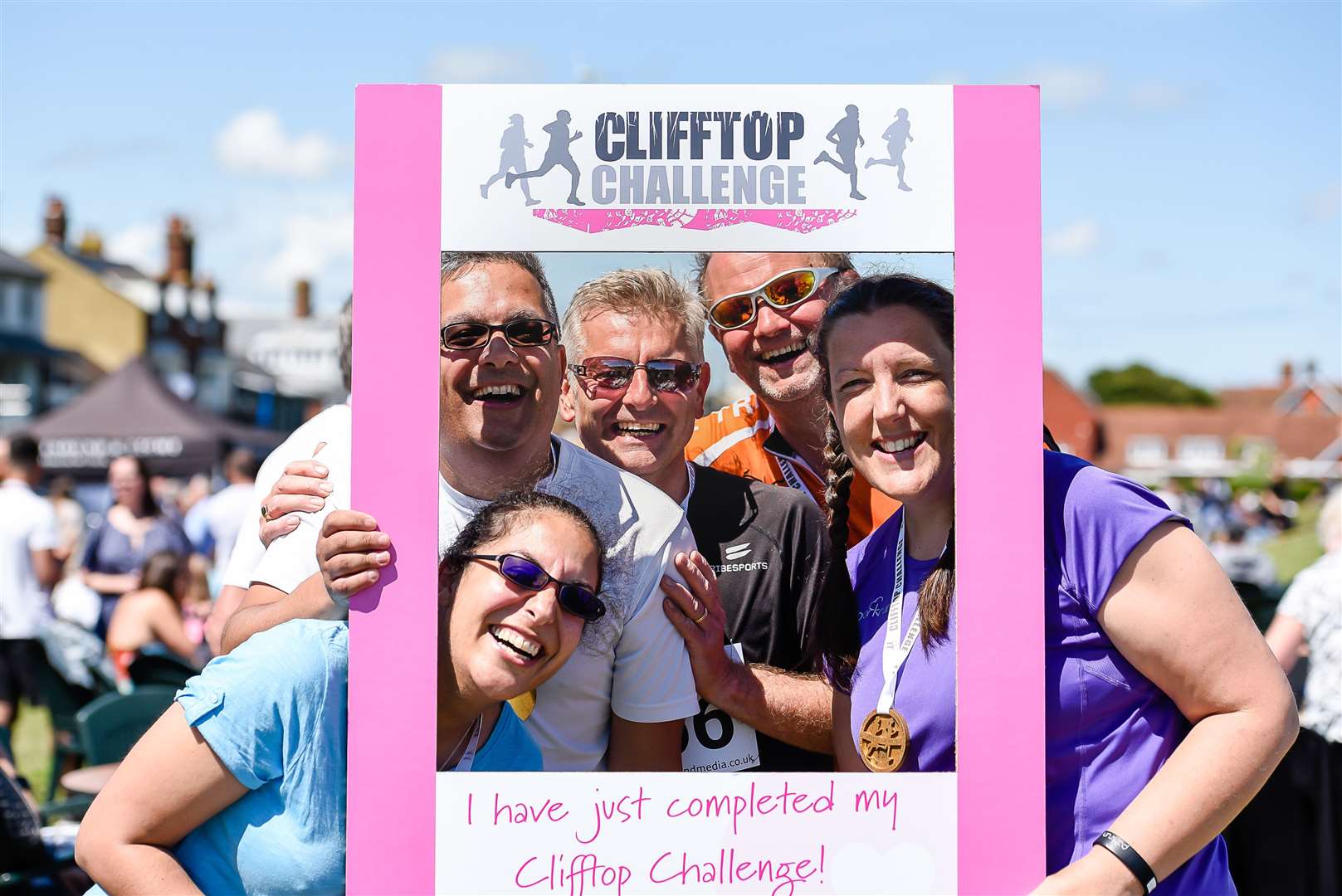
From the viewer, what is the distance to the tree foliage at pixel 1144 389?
9012 centimetres

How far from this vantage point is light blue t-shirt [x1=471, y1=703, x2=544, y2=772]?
1569mm

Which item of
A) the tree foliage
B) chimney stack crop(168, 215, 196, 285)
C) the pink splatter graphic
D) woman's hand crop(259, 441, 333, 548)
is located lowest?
woman's hand crop(259, 441, 333, 548)

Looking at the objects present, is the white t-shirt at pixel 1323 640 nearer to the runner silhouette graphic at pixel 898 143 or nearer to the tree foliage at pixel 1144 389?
the runner silhouette graphic at pixel 898 143

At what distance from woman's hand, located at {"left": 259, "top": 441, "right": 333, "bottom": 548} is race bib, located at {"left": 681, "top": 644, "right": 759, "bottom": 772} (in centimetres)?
68

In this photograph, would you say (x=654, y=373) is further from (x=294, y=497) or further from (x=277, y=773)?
(x=277, y=773)

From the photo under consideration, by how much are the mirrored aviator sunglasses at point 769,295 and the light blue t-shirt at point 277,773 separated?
75 cm

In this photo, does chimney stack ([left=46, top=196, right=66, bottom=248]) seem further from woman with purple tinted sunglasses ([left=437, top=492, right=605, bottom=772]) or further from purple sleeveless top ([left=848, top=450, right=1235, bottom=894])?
purple sleeveless top ([left=848, top=450, right=1235, bottom=894])

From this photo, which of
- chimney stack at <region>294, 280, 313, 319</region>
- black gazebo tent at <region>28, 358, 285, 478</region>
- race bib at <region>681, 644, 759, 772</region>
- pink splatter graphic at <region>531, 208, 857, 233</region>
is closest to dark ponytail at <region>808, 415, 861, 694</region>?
race bib at <region>681, 644, 759, 772</region>

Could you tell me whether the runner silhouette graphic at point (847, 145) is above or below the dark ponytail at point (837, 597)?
above

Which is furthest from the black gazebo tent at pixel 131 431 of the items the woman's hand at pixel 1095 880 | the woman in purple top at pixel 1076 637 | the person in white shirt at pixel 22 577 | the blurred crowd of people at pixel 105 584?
the woman's hand at pixel 1095 880

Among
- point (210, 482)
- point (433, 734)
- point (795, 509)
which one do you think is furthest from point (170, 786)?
point (210, 482)

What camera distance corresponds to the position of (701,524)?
1616 mm

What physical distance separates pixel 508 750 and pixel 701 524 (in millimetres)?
415

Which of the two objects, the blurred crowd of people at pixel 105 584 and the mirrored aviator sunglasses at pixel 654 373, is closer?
the mirrored aviator sunglasses at pixel 654 373
